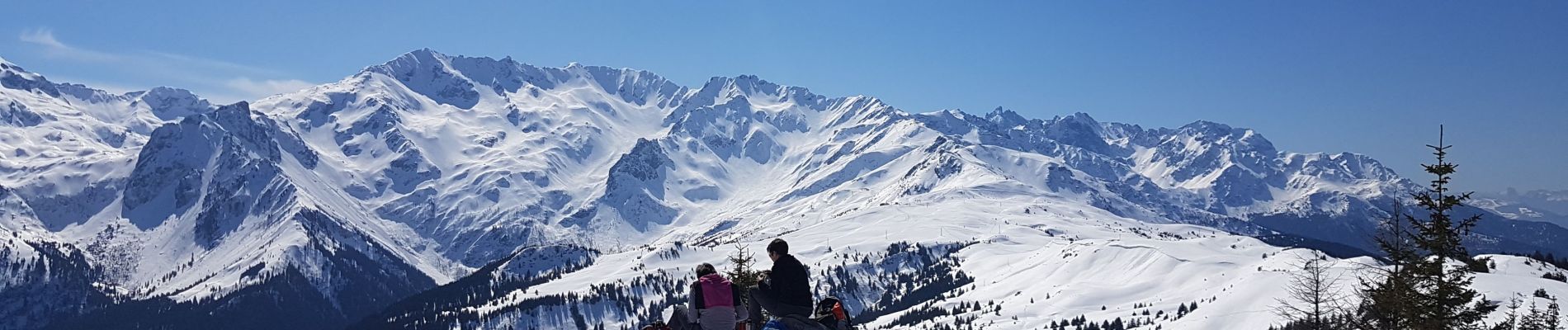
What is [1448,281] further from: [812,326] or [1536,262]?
[1536,262]

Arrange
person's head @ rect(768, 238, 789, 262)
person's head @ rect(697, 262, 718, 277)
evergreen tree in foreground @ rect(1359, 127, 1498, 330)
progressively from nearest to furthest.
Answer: person's head @ rect(768, 238, 789, 262), person's head @ rect(697, 262, 718, 277), evergreen tree in foreground @ rect(1359, 127, 1498, 330)

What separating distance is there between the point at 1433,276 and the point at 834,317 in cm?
1751

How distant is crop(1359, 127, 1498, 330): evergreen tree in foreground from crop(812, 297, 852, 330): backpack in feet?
54.0

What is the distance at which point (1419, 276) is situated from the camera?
23.9 meters

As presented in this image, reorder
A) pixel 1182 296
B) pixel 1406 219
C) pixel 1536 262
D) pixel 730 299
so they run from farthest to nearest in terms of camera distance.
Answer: pixel 1182 296 < pixel 1536 262 < pixel 1406 219 < pixel 730 299

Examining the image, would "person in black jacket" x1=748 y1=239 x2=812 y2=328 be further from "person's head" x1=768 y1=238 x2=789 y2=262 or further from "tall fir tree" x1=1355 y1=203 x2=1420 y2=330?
"tall fir tree" x1=1355 y1=203 x2=1420 y2=330

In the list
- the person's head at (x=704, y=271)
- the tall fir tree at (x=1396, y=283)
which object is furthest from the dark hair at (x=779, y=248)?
the tall fir tree at (x=1396, y=283)

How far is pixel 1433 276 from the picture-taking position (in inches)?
939

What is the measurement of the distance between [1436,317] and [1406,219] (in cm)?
363

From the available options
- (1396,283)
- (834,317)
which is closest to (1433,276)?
(1396,283)

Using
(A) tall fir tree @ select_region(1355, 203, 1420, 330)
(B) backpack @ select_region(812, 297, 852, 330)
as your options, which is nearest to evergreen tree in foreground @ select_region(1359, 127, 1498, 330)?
(A) tall fir tree @ select_region(1355, 203, 1420, 330)

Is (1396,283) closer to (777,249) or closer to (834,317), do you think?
(834,317)

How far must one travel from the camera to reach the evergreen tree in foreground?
2338cm

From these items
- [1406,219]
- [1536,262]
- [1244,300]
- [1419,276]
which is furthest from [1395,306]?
[1244,300]
